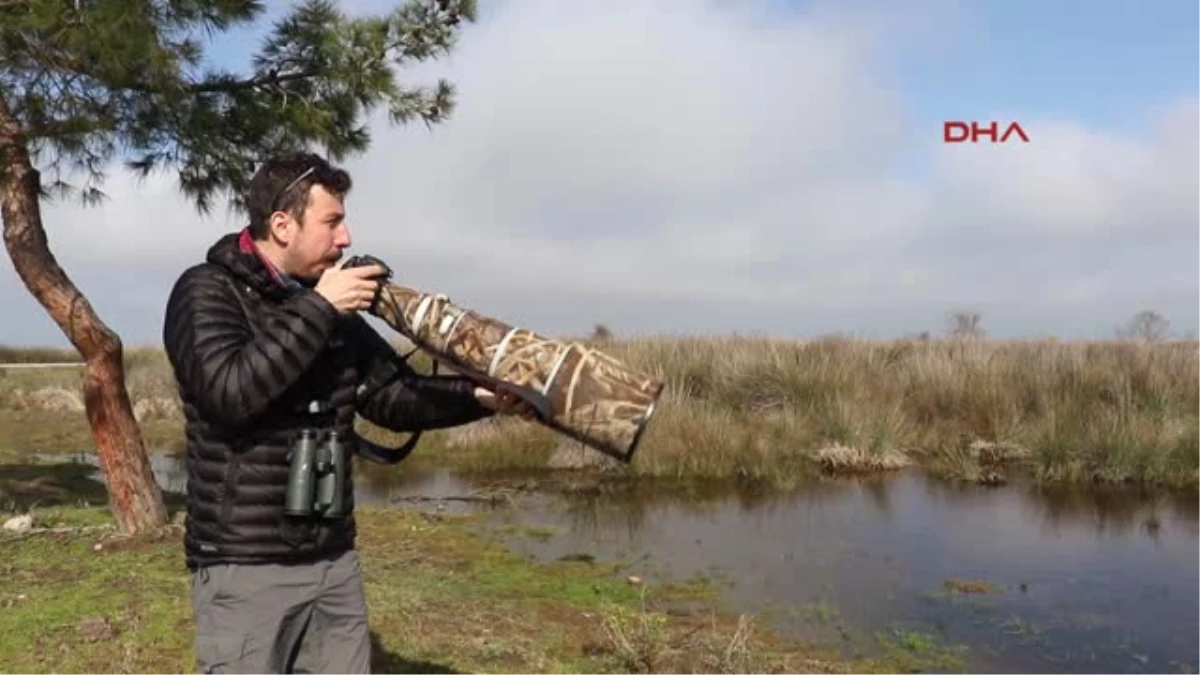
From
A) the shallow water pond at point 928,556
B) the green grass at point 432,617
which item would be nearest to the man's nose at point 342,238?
the green grass at point 432,617

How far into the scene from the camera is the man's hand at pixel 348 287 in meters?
2.61

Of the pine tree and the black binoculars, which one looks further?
the pine tree

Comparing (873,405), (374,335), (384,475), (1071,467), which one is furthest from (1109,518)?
(374,335)

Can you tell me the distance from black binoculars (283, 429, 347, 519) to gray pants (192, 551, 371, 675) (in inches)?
7.3

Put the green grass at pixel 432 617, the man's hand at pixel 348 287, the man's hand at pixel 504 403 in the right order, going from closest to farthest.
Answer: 1. the man's hand at pixel 348 287
2. the man's hand at pixel 504 403
3. the green grass at pixel 432 617

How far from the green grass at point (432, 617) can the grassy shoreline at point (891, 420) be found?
4637 mm

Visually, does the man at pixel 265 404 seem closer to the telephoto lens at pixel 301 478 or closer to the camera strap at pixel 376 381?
the telephoto lens at pixel 301 478

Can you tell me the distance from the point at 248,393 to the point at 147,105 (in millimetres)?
5370

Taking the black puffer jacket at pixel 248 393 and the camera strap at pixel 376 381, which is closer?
the black puffer jacket at pixel 248 393

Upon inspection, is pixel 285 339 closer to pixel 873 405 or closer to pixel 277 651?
pixel 277 651

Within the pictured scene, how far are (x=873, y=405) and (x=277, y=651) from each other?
37.6 ft

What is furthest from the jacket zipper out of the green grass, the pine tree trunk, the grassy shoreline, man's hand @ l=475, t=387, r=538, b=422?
the grassy shoreline

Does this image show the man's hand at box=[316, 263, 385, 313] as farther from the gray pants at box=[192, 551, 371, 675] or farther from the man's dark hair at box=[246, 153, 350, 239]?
the gray pants at box=[192, 551, 371, 675]

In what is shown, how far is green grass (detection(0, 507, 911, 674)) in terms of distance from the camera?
5094 mm
